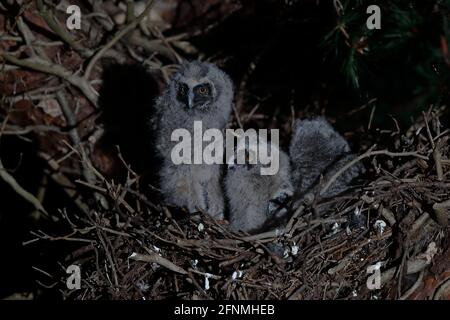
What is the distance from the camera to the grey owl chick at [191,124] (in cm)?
348

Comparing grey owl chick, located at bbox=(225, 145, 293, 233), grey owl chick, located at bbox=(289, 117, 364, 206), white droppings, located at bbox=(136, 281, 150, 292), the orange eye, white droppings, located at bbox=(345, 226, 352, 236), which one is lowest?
white droppings, located at bbox=(136, 281, 150, 292)

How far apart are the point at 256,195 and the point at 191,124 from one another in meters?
0.56

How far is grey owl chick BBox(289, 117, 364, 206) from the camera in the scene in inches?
135

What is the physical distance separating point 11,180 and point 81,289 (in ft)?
3.61

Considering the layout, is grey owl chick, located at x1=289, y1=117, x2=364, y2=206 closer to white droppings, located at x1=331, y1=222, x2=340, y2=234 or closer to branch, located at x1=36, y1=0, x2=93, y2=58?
white droppings, located at x1=331, y1=222, x2=340, y2=234

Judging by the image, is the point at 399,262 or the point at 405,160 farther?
the point at 405,160

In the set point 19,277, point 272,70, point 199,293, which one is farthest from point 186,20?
point 199,293

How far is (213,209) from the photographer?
3539 millimetres

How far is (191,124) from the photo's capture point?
11.5 ft

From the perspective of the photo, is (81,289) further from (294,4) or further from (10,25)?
(294,4)

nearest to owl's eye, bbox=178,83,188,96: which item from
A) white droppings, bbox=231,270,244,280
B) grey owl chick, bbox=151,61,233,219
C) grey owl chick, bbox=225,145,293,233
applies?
grey owl chick, bbox=151,61,233,219

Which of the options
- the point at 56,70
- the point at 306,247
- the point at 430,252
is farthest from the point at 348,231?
the point at 56,70

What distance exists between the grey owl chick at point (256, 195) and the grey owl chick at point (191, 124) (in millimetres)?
163

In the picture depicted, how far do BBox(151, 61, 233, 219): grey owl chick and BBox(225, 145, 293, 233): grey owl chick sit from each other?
6.4 inches
